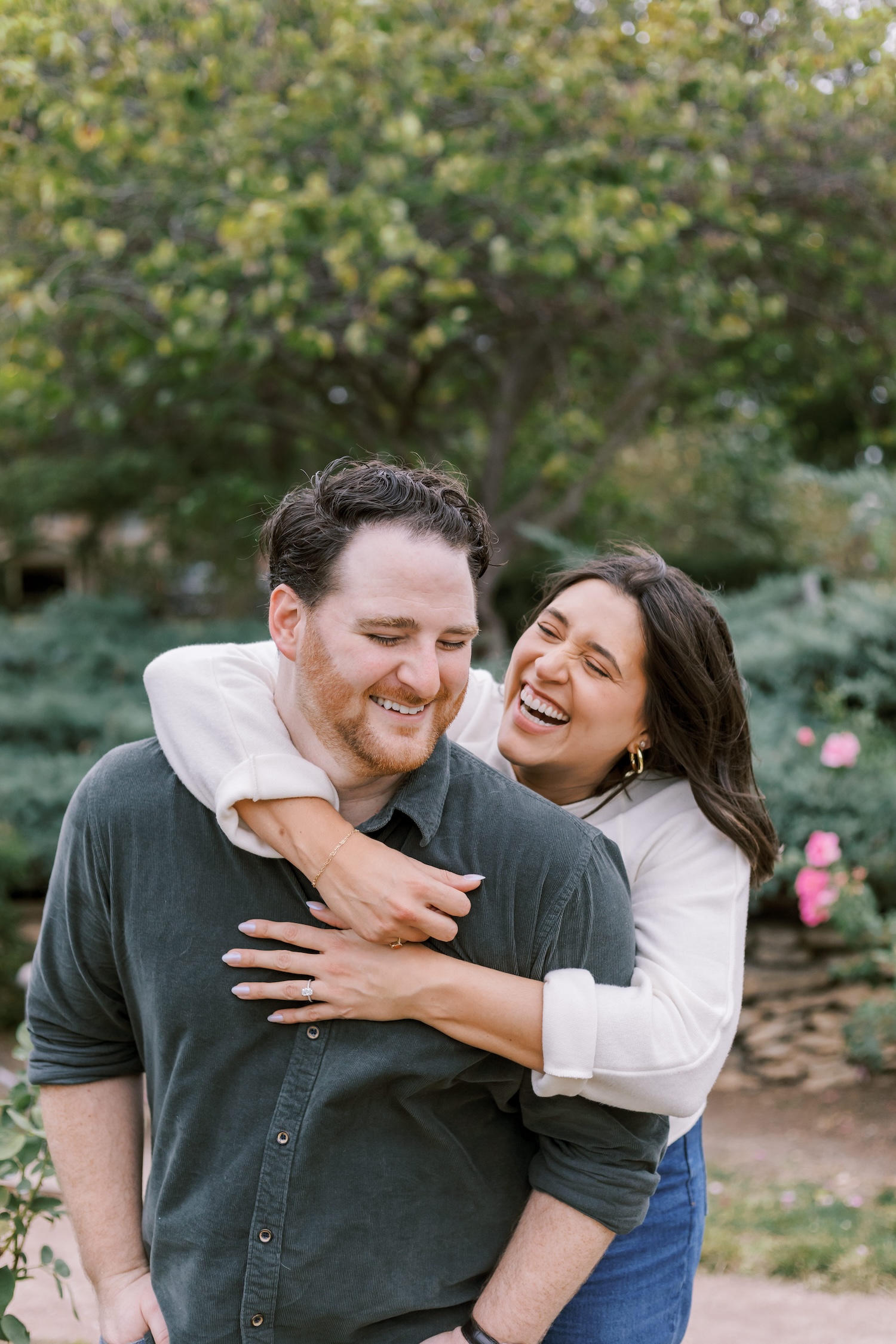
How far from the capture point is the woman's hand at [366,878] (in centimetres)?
159

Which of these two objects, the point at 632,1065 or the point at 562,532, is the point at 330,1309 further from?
the point at 562,532

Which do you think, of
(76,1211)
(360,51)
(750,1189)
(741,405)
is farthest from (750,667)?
(76,1211)

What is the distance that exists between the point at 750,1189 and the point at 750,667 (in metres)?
2.98

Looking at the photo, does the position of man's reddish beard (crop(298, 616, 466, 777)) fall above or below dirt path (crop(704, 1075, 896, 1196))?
above

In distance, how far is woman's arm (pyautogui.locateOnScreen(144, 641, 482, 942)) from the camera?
1598 mm

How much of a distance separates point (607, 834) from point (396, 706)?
60cm

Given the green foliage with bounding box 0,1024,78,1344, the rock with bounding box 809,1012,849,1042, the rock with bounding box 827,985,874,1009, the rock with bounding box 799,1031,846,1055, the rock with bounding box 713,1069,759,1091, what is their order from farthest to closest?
1. the rock with bounding box 827,985,874,1009
2. the rock with bounding box 809,1012,849,1042
3. the rock with bounding box 799,1031,846,1055
4. the rock with bounding box 713,1069,759,1091
5. the green foliage with bounding box 0,1024,78,1344

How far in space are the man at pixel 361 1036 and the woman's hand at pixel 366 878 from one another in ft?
0.20

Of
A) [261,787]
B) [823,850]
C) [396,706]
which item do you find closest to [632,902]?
[396,706]

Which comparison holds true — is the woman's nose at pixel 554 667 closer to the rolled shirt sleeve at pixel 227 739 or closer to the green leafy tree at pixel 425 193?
the rolled shirt sleeve at pixel 227 739

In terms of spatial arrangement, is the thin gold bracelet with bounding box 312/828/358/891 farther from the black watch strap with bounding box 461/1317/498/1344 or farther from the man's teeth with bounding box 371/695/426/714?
the black watch strap with bounding box 461/1317/498/1344

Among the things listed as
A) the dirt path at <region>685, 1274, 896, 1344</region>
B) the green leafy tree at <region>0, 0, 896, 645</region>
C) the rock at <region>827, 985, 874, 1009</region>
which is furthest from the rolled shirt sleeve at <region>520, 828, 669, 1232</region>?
the rock at <region>827, 985, 874, 1009</region>

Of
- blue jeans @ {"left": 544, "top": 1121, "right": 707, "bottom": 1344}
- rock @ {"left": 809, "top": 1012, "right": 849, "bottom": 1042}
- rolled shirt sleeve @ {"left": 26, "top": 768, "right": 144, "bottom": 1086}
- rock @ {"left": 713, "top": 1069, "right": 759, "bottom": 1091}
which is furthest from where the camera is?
rock @ {"left": 809, "top": 1012, "right": 849, "bottom": 1042}

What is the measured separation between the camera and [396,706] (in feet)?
5.38
